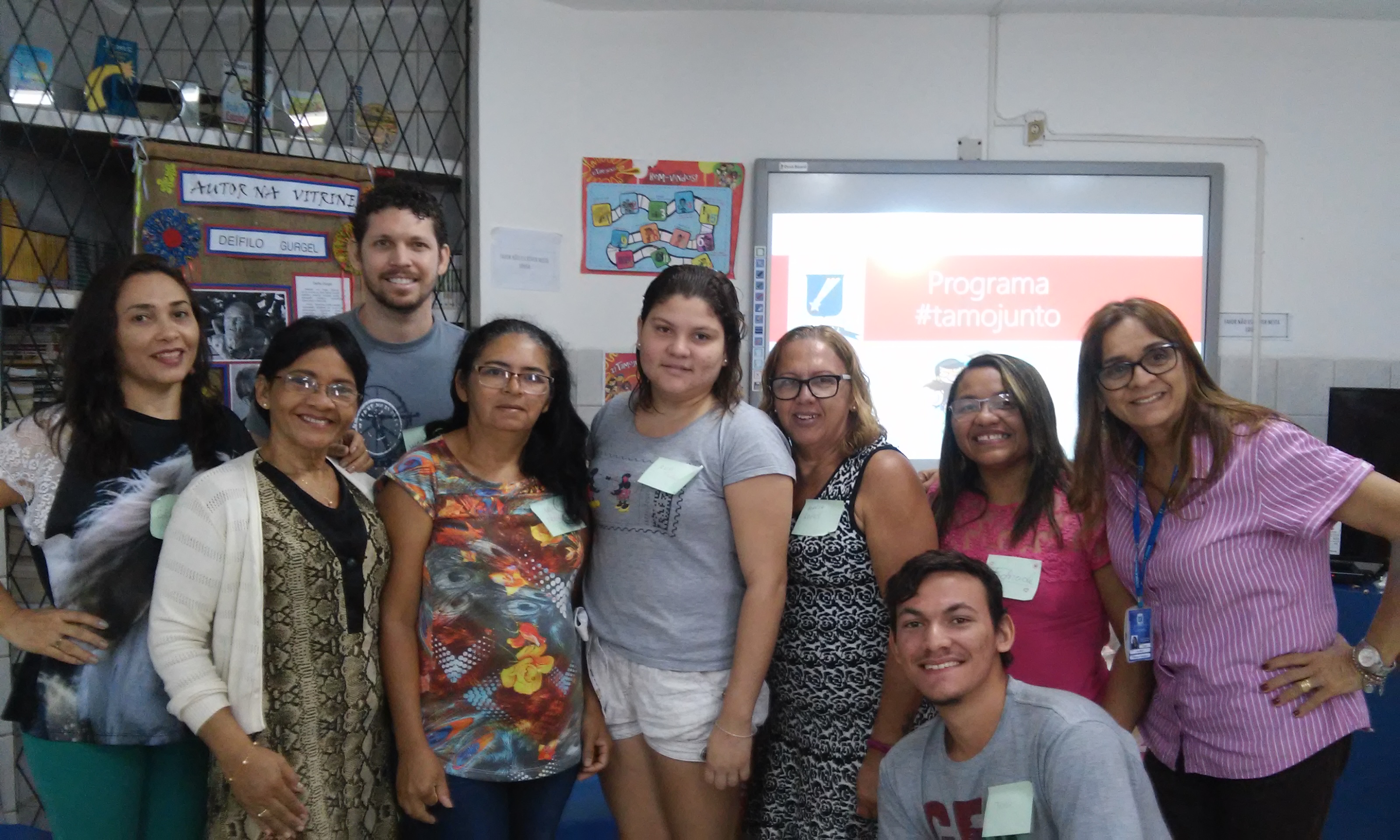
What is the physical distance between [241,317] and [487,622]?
166cm

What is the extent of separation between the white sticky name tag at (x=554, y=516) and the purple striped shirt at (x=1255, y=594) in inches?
40.8

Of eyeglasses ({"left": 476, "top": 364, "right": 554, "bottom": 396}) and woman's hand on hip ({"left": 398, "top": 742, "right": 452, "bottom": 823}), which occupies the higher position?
eyeglasses ({"left": 476, "top": 364, "right": 554, "bottom": 396})

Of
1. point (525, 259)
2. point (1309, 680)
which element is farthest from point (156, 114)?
point (1309, 680)

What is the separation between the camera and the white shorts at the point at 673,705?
4.79 feet

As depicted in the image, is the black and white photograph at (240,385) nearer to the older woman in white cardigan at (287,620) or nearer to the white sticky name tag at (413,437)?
the white sticky name tag at (413,437)

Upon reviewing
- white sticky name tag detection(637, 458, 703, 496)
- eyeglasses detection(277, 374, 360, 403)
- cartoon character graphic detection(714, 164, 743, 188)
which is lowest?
white sticky name tag detection(637, 458, 703, 496)

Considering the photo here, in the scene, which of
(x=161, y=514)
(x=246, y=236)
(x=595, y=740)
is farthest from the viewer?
(x=246, y=236)

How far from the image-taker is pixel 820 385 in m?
1.58

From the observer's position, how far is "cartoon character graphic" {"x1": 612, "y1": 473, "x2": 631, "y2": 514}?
4.92ft

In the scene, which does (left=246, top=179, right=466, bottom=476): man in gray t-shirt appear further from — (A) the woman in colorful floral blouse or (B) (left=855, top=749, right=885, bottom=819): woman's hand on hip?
Result: (B) (left=855, top=749, right=885, bottom=819): woman's hand on hip

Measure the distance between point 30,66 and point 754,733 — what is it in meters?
2.91

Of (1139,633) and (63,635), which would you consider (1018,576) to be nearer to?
(1139,633)

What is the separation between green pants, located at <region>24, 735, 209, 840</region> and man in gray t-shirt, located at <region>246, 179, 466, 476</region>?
652 millimetres

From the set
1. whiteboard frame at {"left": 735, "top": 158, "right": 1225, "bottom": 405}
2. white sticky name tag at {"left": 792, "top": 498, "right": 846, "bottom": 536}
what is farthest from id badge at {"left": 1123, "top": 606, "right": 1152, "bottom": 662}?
whiteboard frame at {"left": 735, "top": 158, "right": 1225, "bottom": 405}
